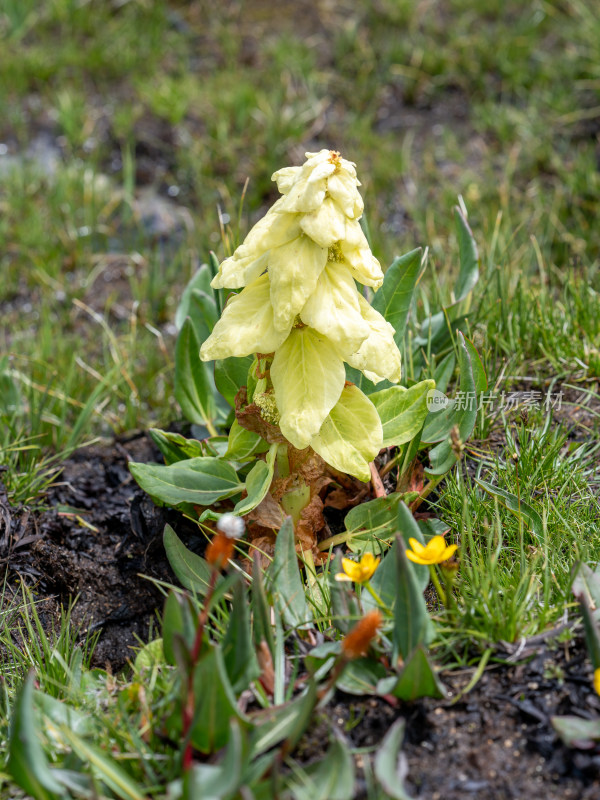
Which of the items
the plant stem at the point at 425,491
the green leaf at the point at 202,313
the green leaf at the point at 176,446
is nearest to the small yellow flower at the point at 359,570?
the plant stem at the point at 425,491

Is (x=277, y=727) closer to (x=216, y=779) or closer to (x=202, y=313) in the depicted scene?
(x=216, y=779)

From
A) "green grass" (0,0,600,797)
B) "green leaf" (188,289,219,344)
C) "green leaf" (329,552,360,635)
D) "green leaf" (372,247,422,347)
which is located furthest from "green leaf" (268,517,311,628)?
"green leaf" (188,289,219,344)

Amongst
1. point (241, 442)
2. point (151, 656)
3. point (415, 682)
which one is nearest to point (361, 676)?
point (415, 682)

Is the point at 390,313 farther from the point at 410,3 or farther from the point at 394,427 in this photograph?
the point at 410,3

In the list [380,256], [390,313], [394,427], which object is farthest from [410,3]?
[394,427]

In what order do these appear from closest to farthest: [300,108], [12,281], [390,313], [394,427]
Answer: [394,427]
[390,313]
[12,281]
[300,108]

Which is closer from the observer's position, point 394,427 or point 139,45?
point 394,427
